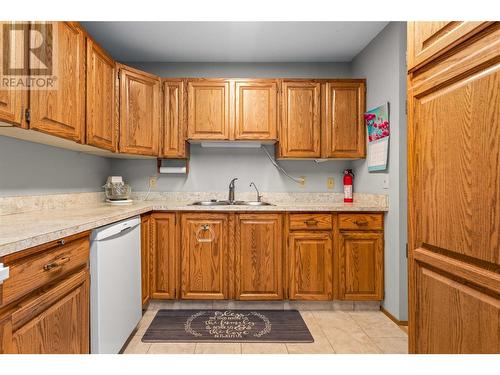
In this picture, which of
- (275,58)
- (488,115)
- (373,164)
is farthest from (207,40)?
(488,115)

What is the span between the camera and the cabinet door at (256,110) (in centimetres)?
286

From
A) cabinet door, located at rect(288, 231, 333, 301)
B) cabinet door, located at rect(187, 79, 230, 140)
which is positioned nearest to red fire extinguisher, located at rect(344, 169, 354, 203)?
cabinet door, located at rect(288, 231, 333, 301)

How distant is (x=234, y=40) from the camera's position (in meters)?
2.71

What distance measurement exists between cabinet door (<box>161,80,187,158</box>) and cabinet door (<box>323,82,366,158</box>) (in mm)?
1408

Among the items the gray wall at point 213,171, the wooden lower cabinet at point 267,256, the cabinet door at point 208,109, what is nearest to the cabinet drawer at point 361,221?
the wooden lower cabinet at point 267,256

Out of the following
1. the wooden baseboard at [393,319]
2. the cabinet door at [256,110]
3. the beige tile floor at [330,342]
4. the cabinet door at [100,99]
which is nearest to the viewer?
the beige tile floor at [330,342]

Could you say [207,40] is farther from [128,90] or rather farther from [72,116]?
[72,116]

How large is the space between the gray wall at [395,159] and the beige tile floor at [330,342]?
0.24 metres

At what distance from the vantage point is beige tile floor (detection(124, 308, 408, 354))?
6.37ft

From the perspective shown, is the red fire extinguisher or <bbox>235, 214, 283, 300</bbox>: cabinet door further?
the red fire extinguisher

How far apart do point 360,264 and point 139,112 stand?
2.39 metres

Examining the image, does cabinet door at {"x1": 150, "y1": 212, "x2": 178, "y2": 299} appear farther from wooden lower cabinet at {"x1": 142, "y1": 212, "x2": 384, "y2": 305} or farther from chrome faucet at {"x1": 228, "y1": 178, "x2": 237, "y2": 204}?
chrome faucet at {"x1": 228, "y1": 178, "x2": 237, "y2": 204}

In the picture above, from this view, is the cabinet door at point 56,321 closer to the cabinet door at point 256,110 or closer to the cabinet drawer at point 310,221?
the cabinet drawer at point 310,221

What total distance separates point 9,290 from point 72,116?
3.99 ft
